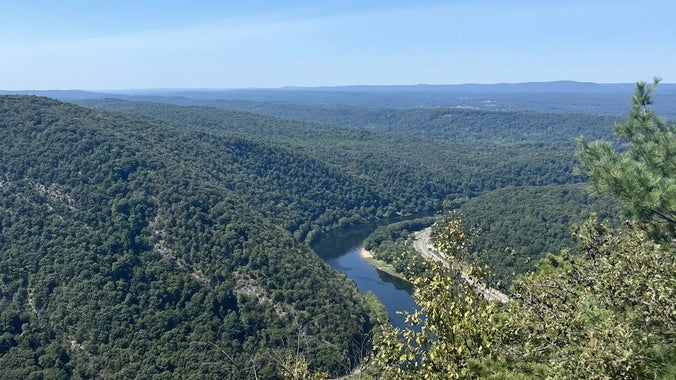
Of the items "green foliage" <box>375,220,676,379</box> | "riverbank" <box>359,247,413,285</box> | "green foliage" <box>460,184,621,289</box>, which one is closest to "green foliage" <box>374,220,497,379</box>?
"green foliage" <box>375,220,676,379</box>

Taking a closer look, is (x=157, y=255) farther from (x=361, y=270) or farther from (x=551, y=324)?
(x=551, y=324)

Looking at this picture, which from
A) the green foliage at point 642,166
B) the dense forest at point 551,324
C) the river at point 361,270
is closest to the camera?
the dense forest at point 551,324

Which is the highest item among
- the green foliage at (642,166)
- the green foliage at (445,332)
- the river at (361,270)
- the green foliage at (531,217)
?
the green foliage at (642,166)

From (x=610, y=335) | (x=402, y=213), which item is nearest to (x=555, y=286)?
(x=610, y=335)

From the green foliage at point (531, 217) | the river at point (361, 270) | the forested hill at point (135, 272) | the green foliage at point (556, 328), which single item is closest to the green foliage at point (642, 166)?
the green foliage at point (556, 328)

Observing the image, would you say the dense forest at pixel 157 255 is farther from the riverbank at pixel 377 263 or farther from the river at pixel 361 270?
the river at pixel 361 270

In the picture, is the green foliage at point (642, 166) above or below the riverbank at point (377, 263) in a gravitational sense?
above

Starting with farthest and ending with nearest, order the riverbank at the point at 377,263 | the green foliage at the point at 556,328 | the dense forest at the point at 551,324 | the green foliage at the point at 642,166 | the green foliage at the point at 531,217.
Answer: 1. the riverbank at the point at 377,263
2. the green foliage at the point at 531,217
3. the green foliage at the point at 642,166
4. the dense forest at the point at 551,324
5. the green foliage at the point at 556,328
